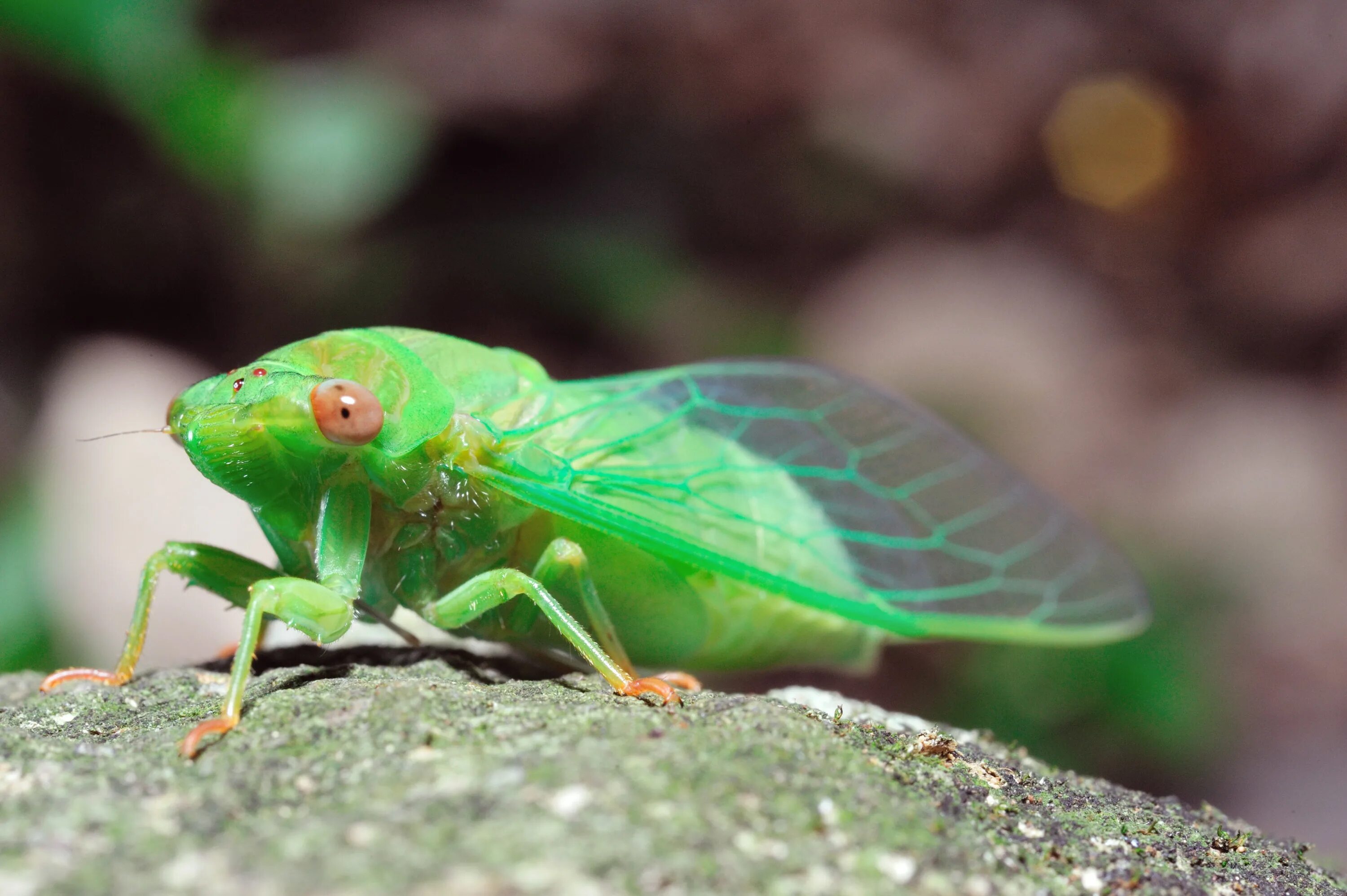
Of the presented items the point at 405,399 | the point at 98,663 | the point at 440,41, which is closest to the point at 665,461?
the point at 405,399

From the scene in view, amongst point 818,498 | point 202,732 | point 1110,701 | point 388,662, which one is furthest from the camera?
point 1110,701

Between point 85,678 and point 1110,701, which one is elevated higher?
point 85,678

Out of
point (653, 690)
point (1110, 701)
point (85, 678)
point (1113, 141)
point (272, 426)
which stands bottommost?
point (1110, 701)

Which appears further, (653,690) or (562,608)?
(562,608)

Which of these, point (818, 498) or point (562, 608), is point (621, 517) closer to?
point (562, 608)

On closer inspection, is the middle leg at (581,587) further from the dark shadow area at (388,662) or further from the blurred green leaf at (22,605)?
the blurred green leaf at (22,605)

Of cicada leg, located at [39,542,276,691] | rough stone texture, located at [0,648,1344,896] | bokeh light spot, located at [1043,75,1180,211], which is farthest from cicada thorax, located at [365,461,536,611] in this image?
bokeh light spot, located at [1043,75,1180,211]

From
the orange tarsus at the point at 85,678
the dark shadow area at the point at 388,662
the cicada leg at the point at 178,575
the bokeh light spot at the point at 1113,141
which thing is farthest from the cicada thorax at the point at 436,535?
the bokeh light spot at the point at 1113,141

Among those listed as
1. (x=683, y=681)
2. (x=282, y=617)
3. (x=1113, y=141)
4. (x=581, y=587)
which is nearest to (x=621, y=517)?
(x=581, y=587)
